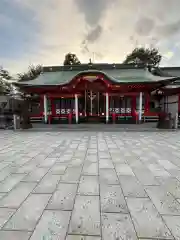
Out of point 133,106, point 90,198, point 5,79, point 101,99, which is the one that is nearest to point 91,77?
point 101,99

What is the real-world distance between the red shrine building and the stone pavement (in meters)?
8.11

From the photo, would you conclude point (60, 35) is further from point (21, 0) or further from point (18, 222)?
point (18, 222)

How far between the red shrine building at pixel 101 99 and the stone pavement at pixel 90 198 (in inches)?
319

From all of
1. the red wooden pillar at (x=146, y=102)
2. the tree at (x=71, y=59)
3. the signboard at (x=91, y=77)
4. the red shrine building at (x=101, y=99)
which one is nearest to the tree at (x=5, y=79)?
the red shrine building at (x=101, y=99)

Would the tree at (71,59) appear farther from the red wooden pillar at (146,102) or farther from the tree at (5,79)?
the red wooden pillar at (146,102)

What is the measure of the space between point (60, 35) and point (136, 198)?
13427mm

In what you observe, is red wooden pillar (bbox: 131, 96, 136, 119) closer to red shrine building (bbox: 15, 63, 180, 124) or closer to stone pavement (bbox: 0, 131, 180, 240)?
red shrine building (bbox: 15, 63, 180, 124)

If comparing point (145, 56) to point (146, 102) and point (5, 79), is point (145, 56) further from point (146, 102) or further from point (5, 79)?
point (5, 79)

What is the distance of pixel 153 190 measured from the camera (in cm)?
236

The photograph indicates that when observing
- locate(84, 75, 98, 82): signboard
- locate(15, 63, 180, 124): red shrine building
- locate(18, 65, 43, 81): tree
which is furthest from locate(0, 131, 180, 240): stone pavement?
locate(18, 65, 43, 81): tree

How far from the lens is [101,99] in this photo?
13.3m

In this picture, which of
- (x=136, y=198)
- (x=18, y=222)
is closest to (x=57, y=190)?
(x=18, y=222)

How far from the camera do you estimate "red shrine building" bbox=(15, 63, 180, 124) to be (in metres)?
11.3

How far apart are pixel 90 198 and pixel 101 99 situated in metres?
11.6
